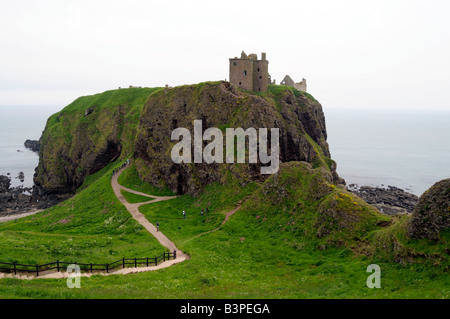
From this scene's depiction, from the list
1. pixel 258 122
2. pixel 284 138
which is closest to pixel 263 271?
pixel 258 122

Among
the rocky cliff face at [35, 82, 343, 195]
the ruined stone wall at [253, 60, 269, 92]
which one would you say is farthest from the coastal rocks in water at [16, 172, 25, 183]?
the ruined stone wall at [253, 60, 269, 92]

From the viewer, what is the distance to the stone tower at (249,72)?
79312 mm

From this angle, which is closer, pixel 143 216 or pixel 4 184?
pixel 143 216

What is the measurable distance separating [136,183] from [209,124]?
76.8 feet

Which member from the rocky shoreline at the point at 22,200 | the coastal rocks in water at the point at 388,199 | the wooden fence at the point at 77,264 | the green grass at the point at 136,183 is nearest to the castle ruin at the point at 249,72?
the green grass at the point at 136,183

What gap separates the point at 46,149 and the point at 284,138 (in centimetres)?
9223

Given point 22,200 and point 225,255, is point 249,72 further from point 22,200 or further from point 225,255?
point 22,200

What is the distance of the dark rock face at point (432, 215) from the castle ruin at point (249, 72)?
5833 centimetres

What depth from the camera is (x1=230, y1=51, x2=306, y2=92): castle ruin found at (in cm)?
7931

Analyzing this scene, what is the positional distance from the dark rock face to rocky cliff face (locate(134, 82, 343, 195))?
1268 inches

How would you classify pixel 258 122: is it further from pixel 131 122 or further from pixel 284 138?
pixel 131 122

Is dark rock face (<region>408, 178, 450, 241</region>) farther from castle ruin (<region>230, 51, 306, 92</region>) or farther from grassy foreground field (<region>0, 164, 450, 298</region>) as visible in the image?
castle ruin (<region>230, 51, 306, 92</region>)

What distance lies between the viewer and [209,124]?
68.2 m

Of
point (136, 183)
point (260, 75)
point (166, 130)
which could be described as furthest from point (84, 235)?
point (260, 75)
